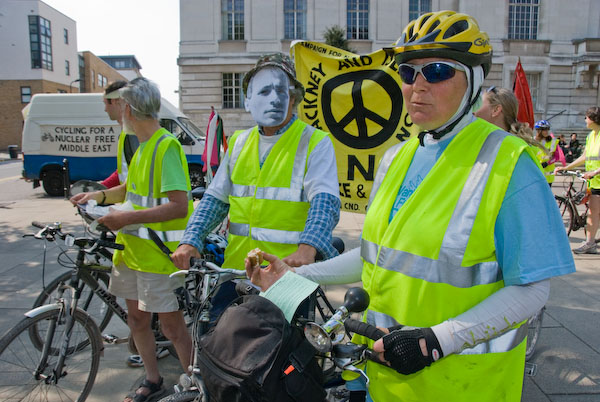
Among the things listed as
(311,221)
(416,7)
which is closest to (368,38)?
(416,7)

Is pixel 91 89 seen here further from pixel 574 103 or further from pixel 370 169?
pixel 370 169

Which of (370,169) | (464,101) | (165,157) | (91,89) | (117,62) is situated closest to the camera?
(464,101)

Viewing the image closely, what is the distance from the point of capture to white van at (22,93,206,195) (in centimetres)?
1330

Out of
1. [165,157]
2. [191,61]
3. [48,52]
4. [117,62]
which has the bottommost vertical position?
[165,157]

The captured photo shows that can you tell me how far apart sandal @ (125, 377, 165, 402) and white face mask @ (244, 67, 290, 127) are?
1.96 metres

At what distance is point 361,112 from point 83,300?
3.31m

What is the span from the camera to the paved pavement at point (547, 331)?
3381 mm

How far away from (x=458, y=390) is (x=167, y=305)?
6.69ft

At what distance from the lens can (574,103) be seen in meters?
29.7

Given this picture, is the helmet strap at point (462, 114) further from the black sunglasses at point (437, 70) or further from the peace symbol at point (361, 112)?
the peace symbol at point (361, 112)

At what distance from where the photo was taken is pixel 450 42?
4.85 feet

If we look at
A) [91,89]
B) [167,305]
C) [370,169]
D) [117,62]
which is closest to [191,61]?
[370,169]

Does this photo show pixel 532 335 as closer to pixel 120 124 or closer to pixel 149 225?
pixel 149 225

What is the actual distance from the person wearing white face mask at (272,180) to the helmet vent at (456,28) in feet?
3.54
